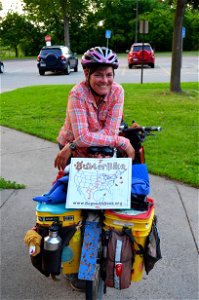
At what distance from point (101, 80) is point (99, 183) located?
0.77 m

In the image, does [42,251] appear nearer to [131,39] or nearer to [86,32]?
[86,32]

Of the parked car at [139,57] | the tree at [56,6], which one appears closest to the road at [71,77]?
the parked car at [139,57]

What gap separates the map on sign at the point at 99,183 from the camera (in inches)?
99.6

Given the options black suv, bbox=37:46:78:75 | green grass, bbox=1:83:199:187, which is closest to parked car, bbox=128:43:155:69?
black suv, bbox=37:46:78:75

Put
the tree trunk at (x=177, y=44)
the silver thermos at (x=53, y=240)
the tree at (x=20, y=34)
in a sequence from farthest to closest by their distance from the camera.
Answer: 1. the tree at (x=20, y=34)
2. the tree trunk at (x=177, y=44)
3. the silver thermos at (x=53, y=240)

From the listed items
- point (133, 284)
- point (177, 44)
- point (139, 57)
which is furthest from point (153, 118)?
point (139, 57)

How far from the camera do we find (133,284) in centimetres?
322

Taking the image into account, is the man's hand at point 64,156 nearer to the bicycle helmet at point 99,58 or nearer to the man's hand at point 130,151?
the man's hand at point 130,151

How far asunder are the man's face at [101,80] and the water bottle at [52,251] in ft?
3.38

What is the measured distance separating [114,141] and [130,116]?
21.4 feet

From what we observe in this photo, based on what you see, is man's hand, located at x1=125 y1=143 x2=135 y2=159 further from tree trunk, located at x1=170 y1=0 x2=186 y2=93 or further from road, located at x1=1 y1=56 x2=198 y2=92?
A: road, located at x1=1 y1=56 x2=198 y2=92

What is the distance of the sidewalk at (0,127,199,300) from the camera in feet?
10.2

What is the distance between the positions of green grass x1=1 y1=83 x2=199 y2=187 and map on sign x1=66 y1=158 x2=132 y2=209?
114 inches

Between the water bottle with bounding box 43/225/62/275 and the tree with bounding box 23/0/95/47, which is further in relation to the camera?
the tree with bounding box 23/0/95/47
